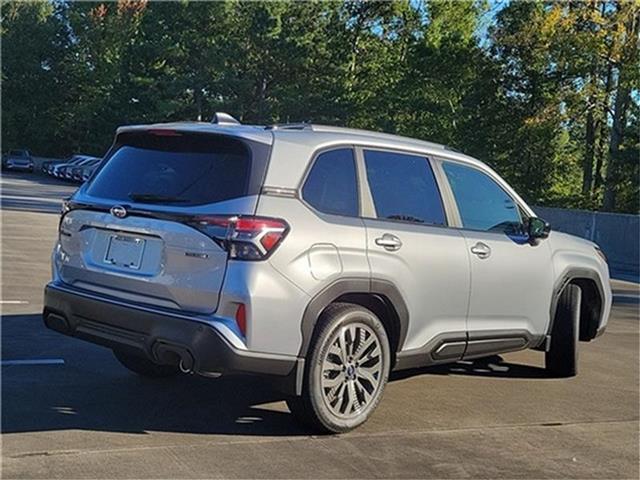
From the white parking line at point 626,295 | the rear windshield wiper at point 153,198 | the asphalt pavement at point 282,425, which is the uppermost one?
the rear windshield wiper at point 153,198

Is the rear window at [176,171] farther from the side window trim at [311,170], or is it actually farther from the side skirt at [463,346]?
the side skirt at [463,346]

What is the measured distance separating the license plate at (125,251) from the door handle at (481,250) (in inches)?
97.6

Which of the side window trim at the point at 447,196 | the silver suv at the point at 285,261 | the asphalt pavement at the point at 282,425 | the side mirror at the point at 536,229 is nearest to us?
the asphalt pavement at the point at 282,425

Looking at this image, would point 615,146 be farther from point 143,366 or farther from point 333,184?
point 333,184

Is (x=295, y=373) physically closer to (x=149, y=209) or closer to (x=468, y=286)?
(x=149, y=209)

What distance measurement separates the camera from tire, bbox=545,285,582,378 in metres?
7.33

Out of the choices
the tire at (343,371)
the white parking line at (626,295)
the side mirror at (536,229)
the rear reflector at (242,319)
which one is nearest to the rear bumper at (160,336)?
the rear reflector at (242,319)

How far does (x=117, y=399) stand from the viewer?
589 cm

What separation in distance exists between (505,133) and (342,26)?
15961 mm

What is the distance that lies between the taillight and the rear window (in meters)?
0.17

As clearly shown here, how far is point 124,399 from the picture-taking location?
5906mm

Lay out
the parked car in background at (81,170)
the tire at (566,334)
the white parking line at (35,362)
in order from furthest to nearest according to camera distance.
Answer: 1. the parked car in background at (81,170)
2. the tire at (566,334)
3. the white parking line at (35,362)

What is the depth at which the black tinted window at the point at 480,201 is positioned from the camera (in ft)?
21.0

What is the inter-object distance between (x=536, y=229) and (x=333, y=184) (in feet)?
7.28
